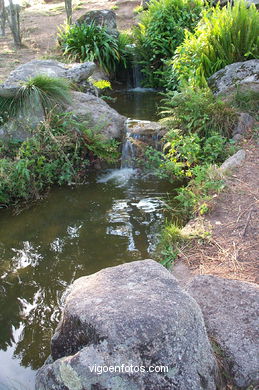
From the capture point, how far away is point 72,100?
7.03 meters

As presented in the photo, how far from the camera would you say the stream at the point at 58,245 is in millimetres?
3543

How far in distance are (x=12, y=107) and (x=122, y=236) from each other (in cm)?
308

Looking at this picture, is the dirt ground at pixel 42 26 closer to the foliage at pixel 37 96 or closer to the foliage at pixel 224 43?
the foliage at pixel 37 96

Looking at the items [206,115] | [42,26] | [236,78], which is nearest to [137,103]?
[236,78]

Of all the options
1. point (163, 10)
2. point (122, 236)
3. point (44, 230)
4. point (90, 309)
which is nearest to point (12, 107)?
point (44, 230)

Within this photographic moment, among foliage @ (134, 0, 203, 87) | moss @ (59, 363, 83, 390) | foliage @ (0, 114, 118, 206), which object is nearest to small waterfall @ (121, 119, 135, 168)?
foliage @ (0, 114, 118, 206)

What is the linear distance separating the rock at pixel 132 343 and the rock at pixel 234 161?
3.15 m

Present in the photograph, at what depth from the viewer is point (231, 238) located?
409 cm

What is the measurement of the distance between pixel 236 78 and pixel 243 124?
1.05 meters

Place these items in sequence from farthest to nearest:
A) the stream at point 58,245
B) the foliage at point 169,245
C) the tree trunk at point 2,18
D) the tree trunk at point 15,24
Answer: the tree trunk at point 2,18 < the tree trunk at point 15,24 < the foliage at point 169,245 < the stream at point 58,245

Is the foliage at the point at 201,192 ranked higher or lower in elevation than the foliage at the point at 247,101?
lower

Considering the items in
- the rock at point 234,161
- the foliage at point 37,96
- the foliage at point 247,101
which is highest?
the foliage at point 37,96

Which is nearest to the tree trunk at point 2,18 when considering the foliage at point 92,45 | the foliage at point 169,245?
the foliage at point 92,45

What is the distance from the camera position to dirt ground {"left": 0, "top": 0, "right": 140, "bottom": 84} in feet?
35.1
